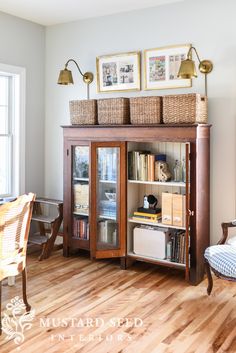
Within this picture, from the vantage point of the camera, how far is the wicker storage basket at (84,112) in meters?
4.32

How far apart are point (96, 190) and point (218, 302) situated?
1648mm

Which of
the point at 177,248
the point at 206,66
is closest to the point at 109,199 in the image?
the point at 177,248

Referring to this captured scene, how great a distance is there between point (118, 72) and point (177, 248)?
2.06 m

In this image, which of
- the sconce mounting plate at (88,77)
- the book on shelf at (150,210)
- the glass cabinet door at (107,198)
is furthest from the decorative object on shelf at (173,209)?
the sconce mounting plate at (88,77)

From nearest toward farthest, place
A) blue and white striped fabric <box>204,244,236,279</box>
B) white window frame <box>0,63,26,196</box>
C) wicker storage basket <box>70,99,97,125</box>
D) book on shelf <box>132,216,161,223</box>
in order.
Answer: blue and white striped fabric <box>204,244,236,279</box>
book on shelf <box>132,216,161,223</box>
wicker storage basket <box>70,99,97,125</box>
white window frame <box>0,63,26,196</box>

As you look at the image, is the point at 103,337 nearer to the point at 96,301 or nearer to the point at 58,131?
the point at 96,301

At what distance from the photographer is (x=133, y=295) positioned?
3473mm

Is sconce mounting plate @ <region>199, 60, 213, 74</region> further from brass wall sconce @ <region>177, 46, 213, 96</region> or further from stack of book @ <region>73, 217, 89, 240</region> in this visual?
stack of book @ <region>73, 217, 89, 240</region>

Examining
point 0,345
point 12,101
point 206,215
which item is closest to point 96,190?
point 206,215

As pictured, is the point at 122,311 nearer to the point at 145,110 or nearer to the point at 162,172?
the point at 162,172

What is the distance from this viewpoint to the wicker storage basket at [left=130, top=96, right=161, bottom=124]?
12.7ft

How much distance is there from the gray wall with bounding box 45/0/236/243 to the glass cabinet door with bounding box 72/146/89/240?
724mm

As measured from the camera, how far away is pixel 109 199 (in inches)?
167

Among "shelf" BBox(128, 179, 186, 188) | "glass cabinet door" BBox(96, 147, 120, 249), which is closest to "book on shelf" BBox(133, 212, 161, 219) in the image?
"glass cabinet door" BBox(96, 147, 120, 249)
